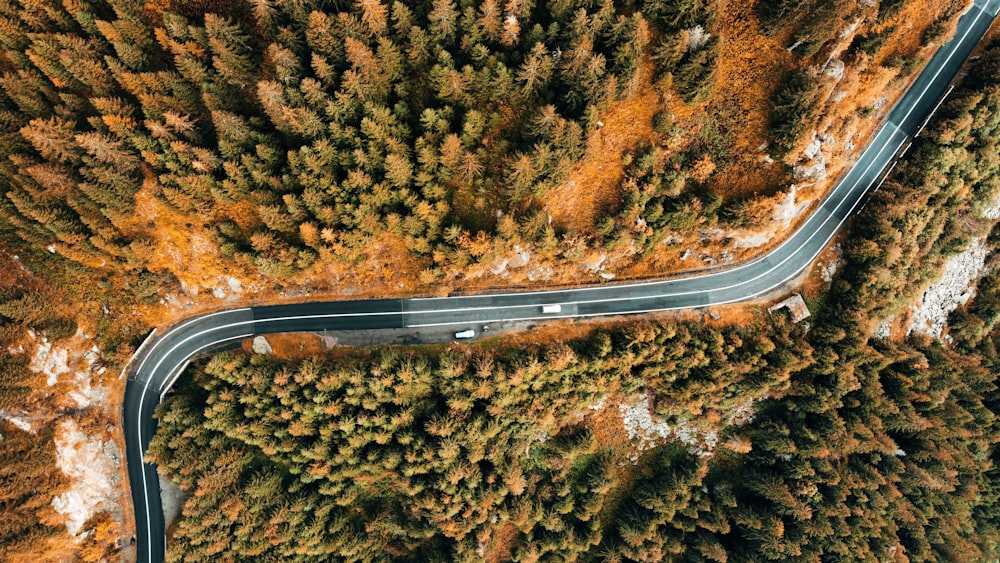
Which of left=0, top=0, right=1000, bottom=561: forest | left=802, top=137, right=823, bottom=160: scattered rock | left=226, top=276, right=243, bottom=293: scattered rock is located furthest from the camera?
left=226, top=276, right=243, bottom=293: scattered rock

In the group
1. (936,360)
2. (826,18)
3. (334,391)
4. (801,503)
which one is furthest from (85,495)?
(936,360)

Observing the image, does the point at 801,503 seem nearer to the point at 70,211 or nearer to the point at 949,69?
the point at 949,69

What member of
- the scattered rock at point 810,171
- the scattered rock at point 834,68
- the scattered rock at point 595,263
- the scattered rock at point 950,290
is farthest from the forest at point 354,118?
the scattered rock at point 950,290

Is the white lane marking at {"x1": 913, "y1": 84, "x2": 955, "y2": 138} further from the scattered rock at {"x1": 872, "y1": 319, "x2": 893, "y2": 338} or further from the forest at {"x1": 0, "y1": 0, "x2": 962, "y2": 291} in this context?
the scattered rock at {"x1": 872, "y1": 319, "x2": 893, "y2": 338}

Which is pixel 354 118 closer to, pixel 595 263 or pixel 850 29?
pixel 595 263

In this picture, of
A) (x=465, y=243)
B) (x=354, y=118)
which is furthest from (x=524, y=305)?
(x=354, y=118)

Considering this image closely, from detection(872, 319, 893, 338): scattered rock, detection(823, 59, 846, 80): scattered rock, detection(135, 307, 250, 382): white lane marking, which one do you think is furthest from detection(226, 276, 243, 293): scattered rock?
detection(872, 319, 893, 338): scattered rock

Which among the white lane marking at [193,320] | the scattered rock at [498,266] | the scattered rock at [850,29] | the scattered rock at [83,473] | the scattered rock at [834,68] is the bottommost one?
the scattered rock at [83,473]

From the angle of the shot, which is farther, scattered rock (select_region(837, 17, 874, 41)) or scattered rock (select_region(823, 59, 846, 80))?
scattered rock (select_region(823, 59, 846, 80))

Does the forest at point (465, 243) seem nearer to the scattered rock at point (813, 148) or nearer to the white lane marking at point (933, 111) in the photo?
the white lane marking at point (933, 111)
